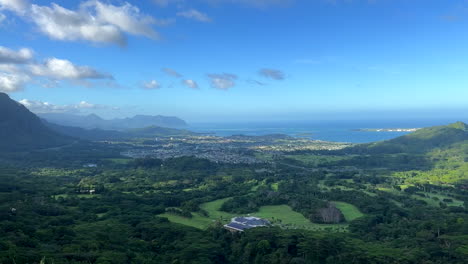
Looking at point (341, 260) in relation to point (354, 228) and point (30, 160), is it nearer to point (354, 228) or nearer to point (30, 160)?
point (354, 228)

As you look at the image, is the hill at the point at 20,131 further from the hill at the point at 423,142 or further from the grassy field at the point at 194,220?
the hill at the point at 423,142

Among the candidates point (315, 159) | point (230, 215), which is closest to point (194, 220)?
point (230, 215)

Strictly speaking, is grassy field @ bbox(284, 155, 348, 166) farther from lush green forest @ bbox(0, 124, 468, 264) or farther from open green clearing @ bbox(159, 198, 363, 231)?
open green clearing @ bbox(159, 198, 363, 231)

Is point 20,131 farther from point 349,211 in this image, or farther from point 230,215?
point 349,211

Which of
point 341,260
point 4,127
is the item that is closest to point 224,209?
point 341,260

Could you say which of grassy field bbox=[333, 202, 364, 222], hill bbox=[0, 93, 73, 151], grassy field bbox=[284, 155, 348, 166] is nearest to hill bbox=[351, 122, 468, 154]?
grassy field bbox=[284, 155, 348, 166]

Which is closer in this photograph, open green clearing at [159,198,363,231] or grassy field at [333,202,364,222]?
open green clearing at [159,198,363,231]

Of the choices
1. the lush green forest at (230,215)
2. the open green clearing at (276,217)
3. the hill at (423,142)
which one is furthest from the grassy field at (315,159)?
the open green clearing at (276,217)
